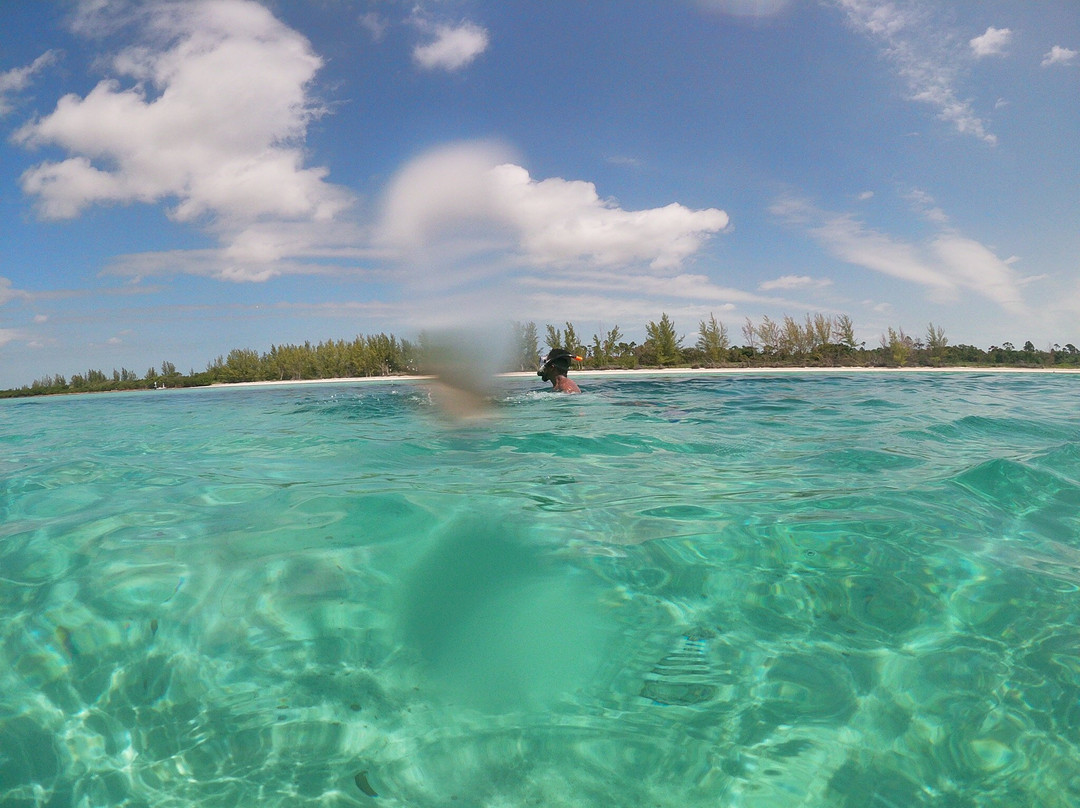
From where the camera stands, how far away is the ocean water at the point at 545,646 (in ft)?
4.49

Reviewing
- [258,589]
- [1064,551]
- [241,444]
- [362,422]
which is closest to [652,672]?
[258,589]

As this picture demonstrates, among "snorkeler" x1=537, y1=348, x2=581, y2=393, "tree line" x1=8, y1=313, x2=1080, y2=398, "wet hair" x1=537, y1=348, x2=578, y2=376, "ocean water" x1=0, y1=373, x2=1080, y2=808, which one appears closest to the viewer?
"ocean water" x1=0, y1=373, x2=1080, y2=808

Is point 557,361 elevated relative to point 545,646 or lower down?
elevated

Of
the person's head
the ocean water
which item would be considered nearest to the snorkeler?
the person's head

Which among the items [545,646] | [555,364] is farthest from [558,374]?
[545,646]

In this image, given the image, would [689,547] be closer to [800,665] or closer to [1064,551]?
[800,665]

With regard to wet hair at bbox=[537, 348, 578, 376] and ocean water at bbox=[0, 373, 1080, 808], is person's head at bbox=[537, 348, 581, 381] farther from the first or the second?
ocean water at bbox=[0, 373, 1080, 808]

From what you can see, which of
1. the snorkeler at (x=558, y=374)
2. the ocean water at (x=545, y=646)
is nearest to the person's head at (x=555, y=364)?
the snorkeler at (x=558, y=374)

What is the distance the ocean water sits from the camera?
53.8 inches

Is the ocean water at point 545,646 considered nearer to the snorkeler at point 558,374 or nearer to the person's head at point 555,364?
the person's head at point 555,364

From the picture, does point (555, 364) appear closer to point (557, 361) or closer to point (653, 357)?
point (557, 361)

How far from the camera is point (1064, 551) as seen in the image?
2381 millimetres

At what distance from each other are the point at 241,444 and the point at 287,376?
159 ft

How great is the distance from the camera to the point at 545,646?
1.78m
